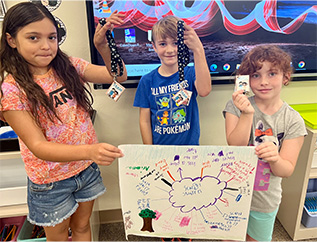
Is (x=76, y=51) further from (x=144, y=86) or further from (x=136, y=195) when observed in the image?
(x=136, y=195)

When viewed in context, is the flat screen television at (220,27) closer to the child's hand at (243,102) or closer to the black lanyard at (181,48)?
the black lanyard at (181,48)

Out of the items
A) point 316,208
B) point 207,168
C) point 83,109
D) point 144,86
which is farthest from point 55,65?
point 316,208

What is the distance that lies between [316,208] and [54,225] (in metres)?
1.62

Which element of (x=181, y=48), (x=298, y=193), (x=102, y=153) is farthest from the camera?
(x=298, y=193)

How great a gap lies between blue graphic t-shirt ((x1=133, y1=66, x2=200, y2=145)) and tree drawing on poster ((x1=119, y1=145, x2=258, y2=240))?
0.27 metres

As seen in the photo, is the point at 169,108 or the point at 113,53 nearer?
the point at 113,53

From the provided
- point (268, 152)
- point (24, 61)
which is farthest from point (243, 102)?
point (24, 61)

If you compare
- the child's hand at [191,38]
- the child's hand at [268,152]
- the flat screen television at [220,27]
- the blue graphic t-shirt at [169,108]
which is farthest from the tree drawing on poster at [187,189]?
the flat screen television at [220,27]

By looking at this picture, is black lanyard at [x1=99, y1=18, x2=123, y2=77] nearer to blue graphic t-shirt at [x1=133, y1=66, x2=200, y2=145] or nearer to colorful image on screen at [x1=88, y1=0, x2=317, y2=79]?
blue graphic t-shirt at [x1=133, y1=66, x2=200, y2=145]

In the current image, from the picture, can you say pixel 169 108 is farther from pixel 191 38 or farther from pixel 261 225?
pixel 261 225

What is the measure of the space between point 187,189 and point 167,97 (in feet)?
1.43

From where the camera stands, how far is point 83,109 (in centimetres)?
105

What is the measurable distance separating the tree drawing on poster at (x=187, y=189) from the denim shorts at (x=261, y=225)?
0.10m

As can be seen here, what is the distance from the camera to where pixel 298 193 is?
160cm
